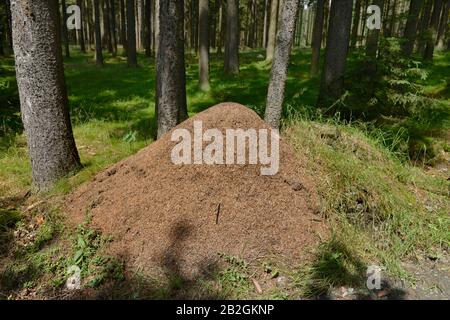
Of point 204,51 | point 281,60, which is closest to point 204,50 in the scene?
point 204,51

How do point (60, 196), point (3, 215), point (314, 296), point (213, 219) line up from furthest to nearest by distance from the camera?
point (60, 196) → point (3, 215) → point (213, 219) → point (314, 296)

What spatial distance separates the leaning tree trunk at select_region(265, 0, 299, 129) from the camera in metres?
5.27

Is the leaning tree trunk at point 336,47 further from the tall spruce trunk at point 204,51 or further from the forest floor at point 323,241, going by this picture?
the tall spruce trunk at point 204,51

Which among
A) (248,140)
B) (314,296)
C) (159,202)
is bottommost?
(314,296)

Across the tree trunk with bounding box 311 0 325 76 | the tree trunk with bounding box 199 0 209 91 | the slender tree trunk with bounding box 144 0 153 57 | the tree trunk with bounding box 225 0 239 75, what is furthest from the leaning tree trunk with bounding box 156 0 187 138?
the slender tree trunk with bounding box 144 0 153 57

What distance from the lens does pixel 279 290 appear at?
11.6ft

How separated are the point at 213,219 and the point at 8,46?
2492cm

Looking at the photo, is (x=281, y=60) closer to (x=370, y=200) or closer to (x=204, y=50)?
(x=370, y=200)

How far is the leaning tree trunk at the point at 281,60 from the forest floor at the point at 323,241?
41 cm

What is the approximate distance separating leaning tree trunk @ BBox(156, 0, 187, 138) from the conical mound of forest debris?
1622 mm

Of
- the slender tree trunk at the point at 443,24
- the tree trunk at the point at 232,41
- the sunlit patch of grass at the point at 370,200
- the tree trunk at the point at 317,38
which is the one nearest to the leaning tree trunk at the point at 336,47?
the sunlit patch of grass at the point at 370,200

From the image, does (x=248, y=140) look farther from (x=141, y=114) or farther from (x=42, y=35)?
(x=141, y=114)

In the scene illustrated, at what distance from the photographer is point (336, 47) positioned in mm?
8180

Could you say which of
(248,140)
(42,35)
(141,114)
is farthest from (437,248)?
(141,114)
